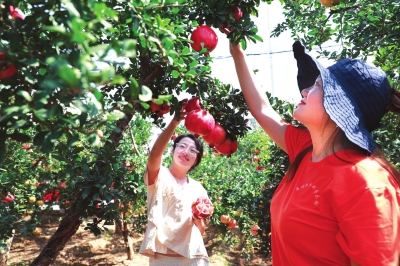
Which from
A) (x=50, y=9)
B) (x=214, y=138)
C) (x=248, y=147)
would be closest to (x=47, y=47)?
(x=50, y=9)

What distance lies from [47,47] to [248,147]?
8.30m

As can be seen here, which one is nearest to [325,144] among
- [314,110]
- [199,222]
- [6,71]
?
[314,110]

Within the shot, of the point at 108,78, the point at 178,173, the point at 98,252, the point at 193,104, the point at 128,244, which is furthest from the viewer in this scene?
the point at 98,252

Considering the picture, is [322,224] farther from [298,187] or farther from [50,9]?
[50,9]

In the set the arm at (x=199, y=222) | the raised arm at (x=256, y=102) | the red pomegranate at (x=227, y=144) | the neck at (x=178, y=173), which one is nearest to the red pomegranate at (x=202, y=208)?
the arm at (x=199, y=222)

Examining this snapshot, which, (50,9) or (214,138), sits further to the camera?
(214,138)

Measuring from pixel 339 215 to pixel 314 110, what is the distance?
0.40 meters

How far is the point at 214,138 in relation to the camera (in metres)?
1.90

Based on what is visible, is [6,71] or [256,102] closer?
[6,71]

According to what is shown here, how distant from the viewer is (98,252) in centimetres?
686

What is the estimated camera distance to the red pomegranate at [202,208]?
2.47 metres

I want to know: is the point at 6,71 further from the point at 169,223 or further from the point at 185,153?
the point at 185,153

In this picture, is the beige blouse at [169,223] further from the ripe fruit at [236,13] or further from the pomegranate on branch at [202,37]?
the ripe fruit at [236,13]

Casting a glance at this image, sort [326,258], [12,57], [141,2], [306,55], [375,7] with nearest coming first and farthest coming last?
[12,57] → [141,2] → [326,258] → [306,55] → [375,7]
